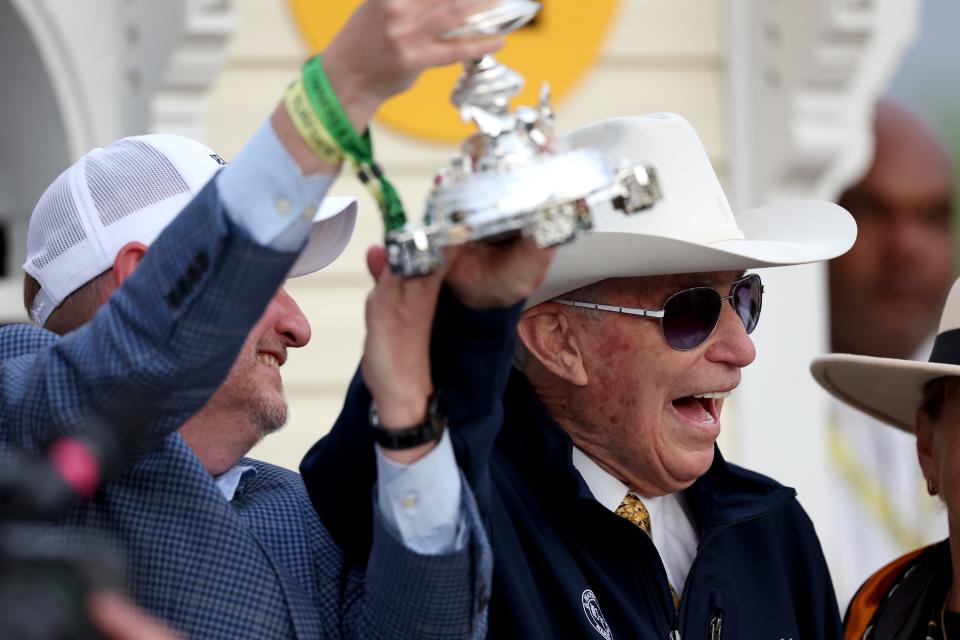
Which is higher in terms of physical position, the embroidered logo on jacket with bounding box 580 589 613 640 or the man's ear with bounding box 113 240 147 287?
the man's ear with bounding box 113 240 147 287

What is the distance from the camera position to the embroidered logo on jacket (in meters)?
2.53

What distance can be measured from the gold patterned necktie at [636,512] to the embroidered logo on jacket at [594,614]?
0.21 metres

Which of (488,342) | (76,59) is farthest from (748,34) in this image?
(488,342)

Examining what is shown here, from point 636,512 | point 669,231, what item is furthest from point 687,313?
point 636,512

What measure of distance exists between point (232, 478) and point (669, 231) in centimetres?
92

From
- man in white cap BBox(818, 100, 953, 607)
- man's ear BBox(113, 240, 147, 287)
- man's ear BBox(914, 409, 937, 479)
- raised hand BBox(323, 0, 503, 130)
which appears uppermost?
raised hand BBox(323, 0, 503, 130)

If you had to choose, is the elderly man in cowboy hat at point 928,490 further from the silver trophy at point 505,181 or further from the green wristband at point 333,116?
the green wristband at point 333,116

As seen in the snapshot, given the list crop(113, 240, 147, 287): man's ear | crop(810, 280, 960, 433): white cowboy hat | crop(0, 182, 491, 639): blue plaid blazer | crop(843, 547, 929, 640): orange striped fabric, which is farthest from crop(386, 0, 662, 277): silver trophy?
crop(843, 547, 929, 640): orange striped fabric

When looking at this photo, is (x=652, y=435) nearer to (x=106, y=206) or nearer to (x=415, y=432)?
(x=415, y=432)

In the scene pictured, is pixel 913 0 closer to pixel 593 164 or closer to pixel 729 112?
pixel 729 112

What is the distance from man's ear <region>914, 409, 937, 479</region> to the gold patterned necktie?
636 mm

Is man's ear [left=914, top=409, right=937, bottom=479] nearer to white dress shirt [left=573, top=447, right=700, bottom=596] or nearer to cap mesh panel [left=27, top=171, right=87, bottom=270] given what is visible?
white dress shirt [left=573, top=447, right=700, bottom=596]

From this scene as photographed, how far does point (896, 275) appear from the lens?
627cm

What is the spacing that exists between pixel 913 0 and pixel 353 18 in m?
4.31
